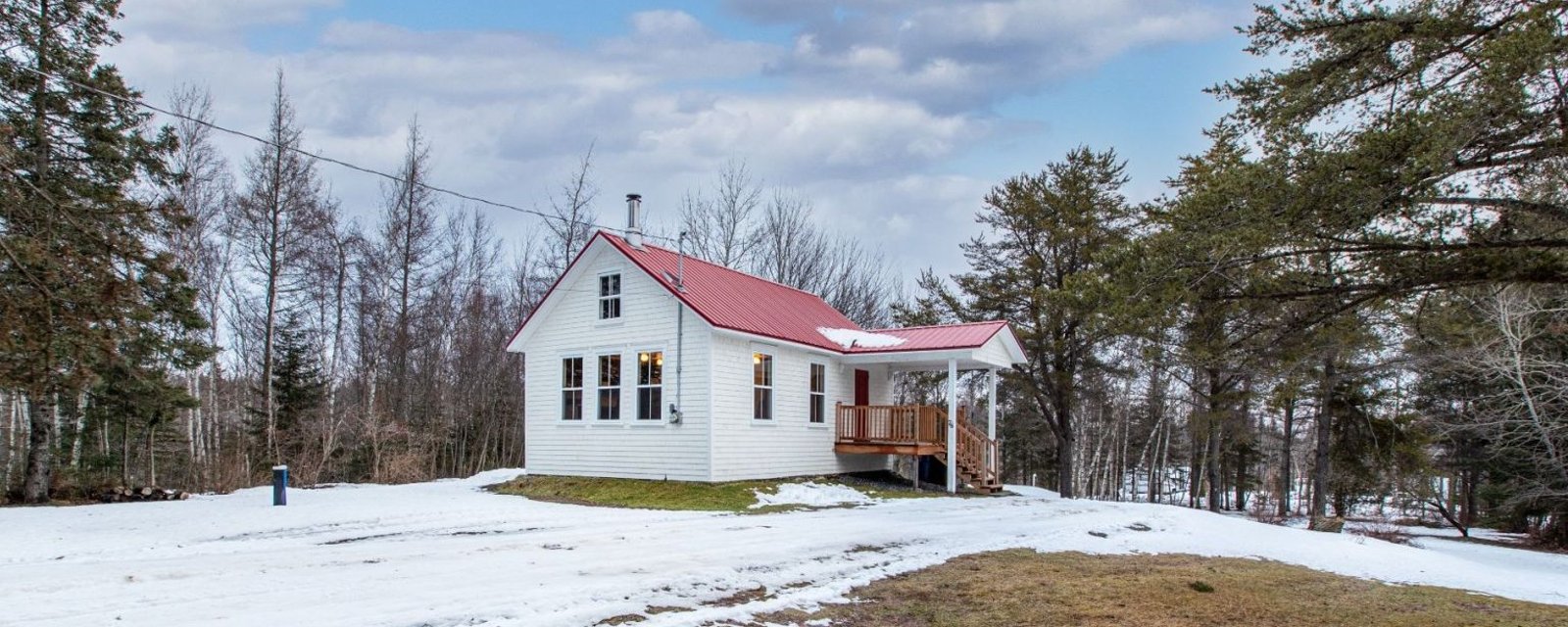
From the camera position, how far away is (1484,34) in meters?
7.79

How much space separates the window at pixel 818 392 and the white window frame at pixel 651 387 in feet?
12.6

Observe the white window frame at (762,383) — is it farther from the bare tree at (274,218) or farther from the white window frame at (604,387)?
the bare tree at (274,218)

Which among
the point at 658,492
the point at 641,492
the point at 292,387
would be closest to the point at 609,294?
the point at 641,492

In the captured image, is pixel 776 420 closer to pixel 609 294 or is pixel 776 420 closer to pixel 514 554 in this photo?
pixel 609 294

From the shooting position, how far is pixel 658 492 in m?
16.0

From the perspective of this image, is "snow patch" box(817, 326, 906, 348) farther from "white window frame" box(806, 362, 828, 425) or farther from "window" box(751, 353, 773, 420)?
"window" box(751, 353, 773, 420)

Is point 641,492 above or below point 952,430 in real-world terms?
below

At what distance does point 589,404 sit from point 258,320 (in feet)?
42.6

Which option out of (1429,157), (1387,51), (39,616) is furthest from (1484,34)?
(39,616)

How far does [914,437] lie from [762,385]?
3.67m

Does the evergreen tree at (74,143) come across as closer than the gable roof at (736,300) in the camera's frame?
Yes

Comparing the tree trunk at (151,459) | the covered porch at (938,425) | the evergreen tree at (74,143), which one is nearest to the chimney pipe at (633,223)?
the covered porch at (938,425)

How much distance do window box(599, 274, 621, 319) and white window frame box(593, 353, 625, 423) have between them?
2.85ft

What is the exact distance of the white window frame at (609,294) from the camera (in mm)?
18047
